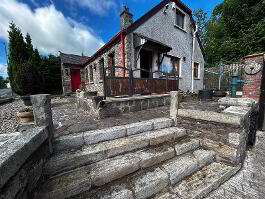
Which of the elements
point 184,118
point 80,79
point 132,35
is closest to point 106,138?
point 184,118

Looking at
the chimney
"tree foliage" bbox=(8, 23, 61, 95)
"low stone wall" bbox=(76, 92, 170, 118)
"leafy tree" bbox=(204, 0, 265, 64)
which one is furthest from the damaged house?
"leafy tree" bbox=(204, 0, 265, 64)

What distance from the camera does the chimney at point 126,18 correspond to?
5966mm

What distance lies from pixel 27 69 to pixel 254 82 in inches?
310

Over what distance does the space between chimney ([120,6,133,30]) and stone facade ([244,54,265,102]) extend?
5.08 meters

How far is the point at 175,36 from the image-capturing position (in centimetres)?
831

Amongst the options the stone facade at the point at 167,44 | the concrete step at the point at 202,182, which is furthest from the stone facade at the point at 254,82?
the stone facade at the point at 167,44

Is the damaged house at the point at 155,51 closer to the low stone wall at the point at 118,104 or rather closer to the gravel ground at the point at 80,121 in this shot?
the low stone wall at the point at 118,104

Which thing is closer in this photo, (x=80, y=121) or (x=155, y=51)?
(x=80, y=121)

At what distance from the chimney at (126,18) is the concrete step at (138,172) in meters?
Answer: 6.01

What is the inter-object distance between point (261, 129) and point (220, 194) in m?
3.71

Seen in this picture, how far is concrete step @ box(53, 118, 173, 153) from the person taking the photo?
195 cm

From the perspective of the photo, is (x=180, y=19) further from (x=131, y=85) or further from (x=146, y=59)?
(x=131, y=85)

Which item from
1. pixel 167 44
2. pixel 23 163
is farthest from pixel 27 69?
pixel 167 44

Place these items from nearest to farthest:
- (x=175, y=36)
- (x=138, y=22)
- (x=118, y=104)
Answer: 1. (x=118, y=104)
2. (x=138, y=22)
3. (x=175, y=36)
